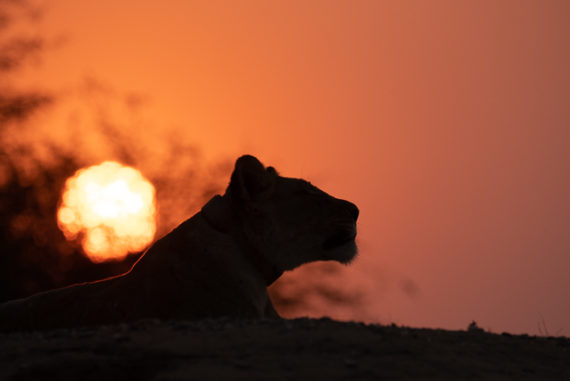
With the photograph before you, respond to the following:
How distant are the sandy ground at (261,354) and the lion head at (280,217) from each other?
182 cm

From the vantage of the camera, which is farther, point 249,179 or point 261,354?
point 249,179

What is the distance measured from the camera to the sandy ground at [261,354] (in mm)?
4258

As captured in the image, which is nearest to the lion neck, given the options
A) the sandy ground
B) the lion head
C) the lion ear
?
the lion head

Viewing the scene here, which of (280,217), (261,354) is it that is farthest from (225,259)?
(261,354)

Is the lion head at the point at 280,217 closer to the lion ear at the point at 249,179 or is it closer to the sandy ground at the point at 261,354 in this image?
the lion ear at the point at 249,179

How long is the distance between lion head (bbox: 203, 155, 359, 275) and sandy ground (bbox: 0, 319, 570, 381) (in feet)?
5.96

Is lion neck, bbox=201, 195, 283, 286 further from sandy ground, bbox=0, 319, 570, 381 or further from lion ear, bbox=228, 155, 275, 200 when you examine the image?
sandy ground, bbox=0, 319, 570, 381

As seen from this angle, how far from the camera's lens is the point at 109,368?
14.2 feet

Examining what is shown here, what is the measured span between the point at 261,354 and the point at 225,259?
262 centimetres

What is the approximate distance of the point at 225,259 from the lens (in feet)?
23.1

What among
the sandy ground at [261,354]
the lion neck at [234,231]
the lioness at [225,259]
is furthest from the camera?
the lion neck at [234,231]

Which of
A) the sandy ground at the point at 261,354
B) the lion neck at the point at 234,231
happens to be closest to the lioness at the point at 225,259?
the lion neck at the point at 234,231

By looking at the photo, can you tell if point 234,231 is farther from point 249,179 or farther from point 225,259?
point 249,179

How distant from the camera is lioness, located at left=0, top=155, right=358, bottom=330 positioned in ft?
22.6
